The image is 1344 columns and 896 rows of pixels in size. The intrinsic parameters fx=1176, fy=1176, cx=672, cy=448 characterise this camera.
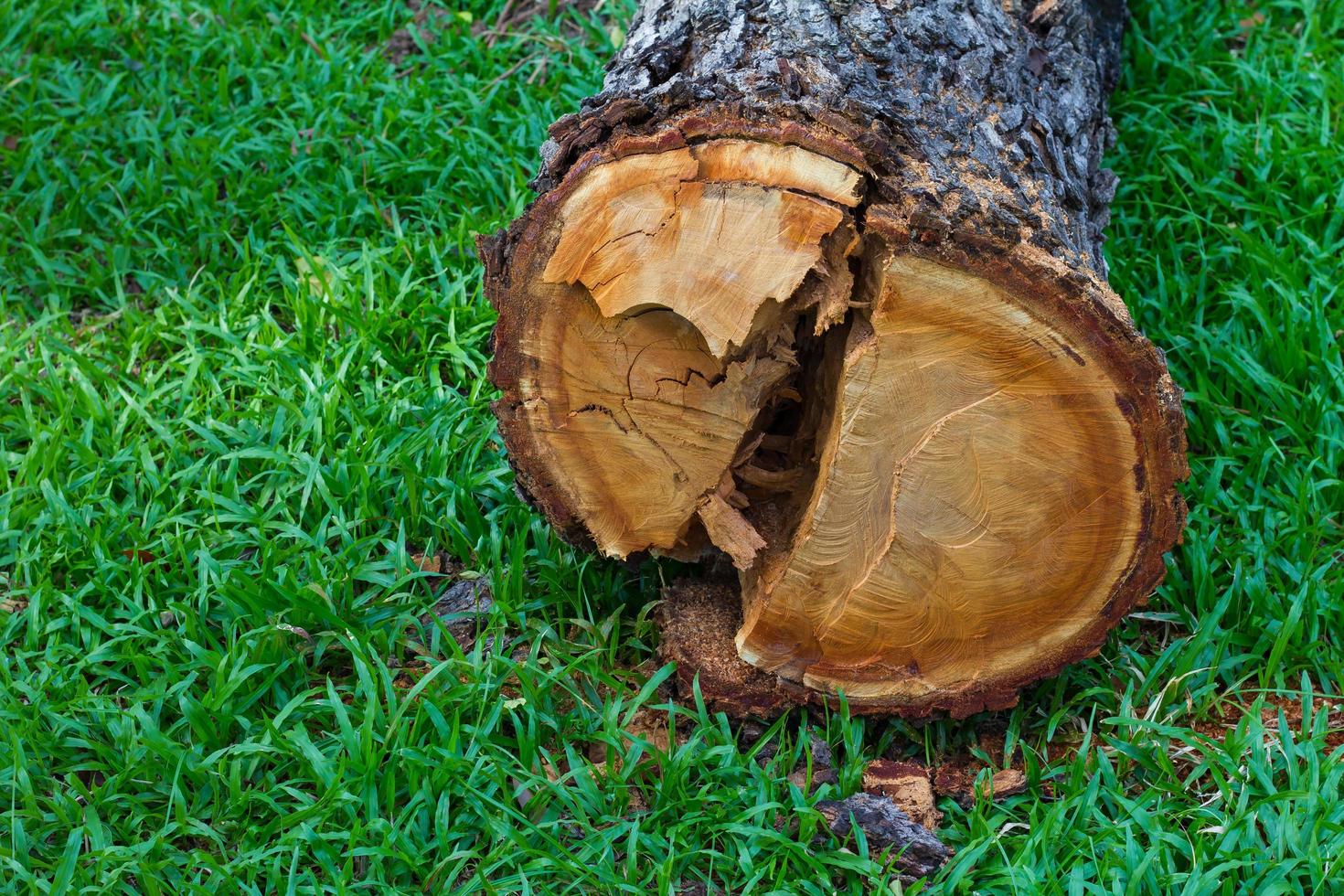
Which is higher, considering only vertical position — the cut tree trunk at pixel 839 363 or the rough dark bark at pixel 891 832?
the cut tree trunk at pixel 839 363

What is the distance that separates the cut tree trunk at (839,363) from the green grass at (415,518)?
9.1 inches

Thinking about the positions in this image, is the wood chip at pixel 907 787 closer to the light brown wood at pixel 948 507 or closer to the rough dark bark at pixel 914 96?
the light brown wood at pixel 948 507

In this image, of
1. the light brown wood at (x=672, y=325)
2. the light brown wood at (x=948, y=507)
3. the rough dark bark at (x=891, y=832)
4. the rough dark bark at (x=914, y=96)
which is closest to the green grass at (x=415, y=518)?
the rough dark bark at (x=891, y=832)

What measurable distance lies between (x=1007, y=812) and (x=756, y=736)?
456mm

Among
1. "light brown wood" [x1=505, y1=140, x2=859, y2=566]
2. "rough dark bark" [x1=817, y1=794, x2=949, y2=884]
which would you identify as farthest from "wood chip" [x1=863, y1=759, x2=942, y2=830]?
"light brown wood" [x1=505, y1=140, x2=859, y2=566]

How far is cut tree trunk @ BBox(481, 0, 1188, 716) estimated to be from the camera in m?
1.82

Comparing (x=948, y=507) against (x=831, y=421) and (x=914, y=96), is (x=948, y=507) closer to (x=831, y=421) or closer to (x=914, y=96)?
(x=831, y=421)

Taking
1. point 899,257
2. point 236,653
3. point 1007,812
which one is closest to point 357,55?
point 236,653

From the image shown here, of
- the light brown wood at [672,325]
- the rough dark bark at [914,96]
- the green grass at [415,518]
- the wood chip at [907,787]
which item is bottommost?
the wood chip at [907,787]

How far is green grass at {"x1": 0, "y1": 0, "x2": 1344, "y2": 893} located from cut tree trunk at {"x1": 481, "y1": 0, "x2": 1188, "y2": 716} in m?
0.23

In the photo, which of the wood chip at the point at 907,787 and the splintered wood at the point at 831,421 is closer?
the splintered wood at the point at 831,421

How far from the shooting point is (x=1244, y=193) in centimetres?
307

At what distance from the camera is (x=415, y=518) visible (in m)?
2.47

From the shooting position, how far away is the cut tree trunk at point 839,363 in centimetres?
182
